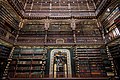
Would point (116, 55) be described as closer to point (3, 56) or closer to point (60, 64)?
point (60, 64)

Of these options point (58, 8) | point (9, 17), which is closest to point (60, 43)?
point (9, 17)

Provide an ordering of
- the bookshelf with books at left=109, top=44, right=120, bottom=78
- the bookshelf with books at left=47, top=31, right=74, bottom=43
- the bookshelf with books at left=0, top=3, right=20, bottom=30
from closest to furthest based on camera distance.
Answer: the bookshelf with books at left=109, top=44, right=120, bottom=78 → the bookshelf with books at left=0, top=3, right=20, bottom=30 → the bookshelf with books at left=47, top=31, right=74, bottom=43

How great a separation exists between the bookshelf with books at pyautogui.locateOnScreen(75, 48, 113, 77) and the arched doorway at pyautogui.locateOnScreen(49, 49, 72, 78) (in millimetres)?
458

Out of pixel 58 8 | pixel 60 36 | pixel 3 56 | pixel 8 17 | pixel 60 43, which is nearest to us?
pixel 3 56

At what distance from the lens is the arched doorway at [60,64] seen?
408 cm

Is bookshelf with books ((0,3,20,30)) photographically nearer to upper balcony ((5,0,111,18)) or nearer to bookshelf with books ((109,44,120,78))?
upper balcony ((5,0,111,18))

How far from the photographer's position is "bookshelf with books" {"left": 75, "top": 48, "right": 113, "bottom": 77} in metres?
4.03

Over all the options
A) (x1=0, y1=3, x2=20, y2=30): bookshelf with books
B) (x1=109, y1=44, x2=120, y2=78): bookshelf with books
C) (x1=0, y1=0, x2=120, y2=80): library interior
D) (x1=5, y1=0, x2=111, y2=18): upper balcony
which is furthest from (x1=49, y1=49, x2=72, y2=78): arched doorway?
(x1=5, y1=0, x2=111, y2=18): upper balcony

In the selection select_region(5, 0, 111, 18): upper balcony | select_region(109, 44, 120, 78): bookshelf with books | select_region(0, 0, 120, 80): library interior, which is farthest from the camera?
select_region(5, 0, 111, 18): upper balcony

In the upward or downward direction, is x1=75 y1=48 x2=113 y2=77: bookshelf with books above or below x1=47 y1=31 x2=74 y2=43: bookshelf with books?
below

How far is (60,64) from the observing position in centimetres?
440

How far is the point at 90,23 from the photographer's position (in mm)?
5801

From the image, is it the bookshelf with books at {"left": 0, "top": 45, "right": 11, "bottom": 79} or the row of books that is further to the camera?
the row of books

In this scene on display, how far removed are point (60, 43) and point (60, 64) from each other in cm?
119
